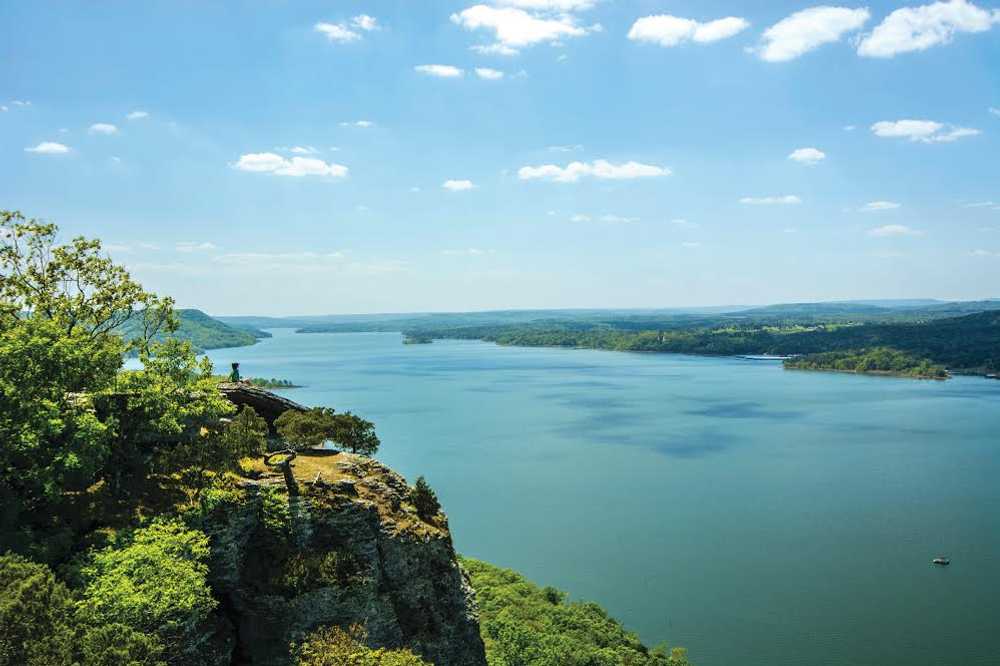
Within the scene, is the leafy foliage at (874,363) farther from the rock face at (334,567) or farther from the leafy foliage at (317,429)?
the rock face at (334,567)

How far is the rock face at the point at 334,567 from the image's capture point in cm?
1700

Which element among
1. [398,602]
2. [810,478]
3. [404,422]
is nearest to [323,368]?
[404,422]

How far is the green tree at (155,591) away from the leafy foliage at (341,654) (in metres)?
2.44

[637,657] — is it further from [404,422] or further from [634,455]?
[404,422]

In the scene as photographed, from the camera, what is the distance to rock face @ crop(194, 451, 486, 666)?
55.8 feet

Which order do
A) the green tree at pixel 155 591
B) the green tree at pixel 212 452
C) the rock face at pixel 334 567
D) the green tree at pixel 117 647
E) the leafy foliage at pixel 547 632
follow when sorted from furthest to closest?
the leafy foliage at pixel 547 632, the green tree at pixel 212 452, the rock face at pixel 334 567, the green tree at pixel 155 591, the green tree at pixel 117 647

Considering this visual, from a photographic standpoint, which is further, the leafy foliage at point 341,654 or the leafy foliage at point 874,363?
the leafy foliage at point 874,363

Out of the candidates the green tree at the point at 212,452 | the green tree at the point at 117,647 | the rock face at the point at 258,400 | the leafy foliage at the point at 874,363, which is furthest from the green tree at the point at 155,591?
the leafy foliage at the point at 874,363

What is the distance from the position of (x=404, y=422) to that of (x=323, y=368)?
320ft

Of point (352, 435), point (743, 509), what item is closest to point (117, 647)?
point (352, 435)

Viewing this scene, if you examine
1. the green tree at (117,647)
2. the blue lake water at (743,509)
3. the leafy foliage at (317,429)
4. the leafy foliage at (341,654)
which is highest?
the leafy foliage at (317,429)

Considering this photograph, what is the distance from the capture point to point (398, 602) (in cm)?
1888

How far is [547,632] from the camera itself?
3173 cm

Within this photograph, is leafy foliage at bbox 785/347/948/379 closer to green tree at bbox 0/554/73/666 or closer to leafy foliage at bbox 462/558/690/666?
leafy foliage at bbox 462/558/690/666
